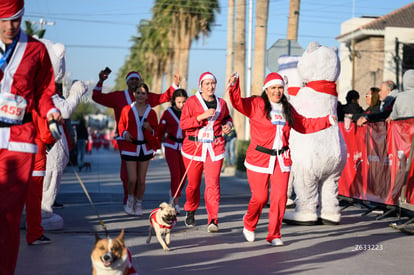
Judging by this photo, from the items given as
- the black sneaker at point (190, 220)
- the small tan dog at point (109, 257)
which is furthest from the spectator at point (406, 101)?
the small tan dog at point (109, 257)

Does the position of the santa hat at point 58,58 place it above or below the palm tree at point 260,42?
below

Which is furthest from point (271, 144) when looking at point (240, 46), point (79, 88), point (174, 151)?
point (240, 46)

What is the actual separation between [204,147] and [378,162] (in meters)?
3.53

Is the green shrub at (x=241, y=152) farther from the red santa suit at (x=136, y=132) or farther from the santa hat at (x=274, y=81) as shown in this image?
the santa hat at (x=274, y=81)

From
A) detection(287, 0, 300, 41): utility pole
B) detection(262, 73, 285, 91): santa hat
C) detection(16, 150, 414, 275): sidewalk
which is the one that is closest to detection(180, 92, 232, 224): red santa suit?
detection(16, 150, 414, 275): sidewalk

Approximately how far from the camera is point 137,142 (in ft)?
35.5

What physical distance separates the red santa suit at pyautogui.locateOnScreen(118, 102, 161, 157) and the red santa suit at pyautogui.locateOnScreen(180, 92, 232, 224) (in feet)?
4.21

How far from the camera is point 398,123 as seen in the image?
35.1 ft

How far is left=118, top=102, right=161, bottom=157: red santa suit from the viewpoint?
10789 millimetres

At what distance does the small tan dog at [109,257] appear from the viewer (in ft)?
15.4

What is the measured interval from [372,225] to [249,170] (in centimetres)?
282

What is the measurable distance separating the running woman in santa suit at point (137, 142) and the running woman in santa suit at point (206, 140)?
134 cm

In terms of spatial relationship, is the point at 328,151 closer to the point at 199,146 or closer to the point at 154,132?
the point at 199,146

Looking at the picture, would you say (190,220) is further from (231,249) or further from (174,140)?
(231,249)
